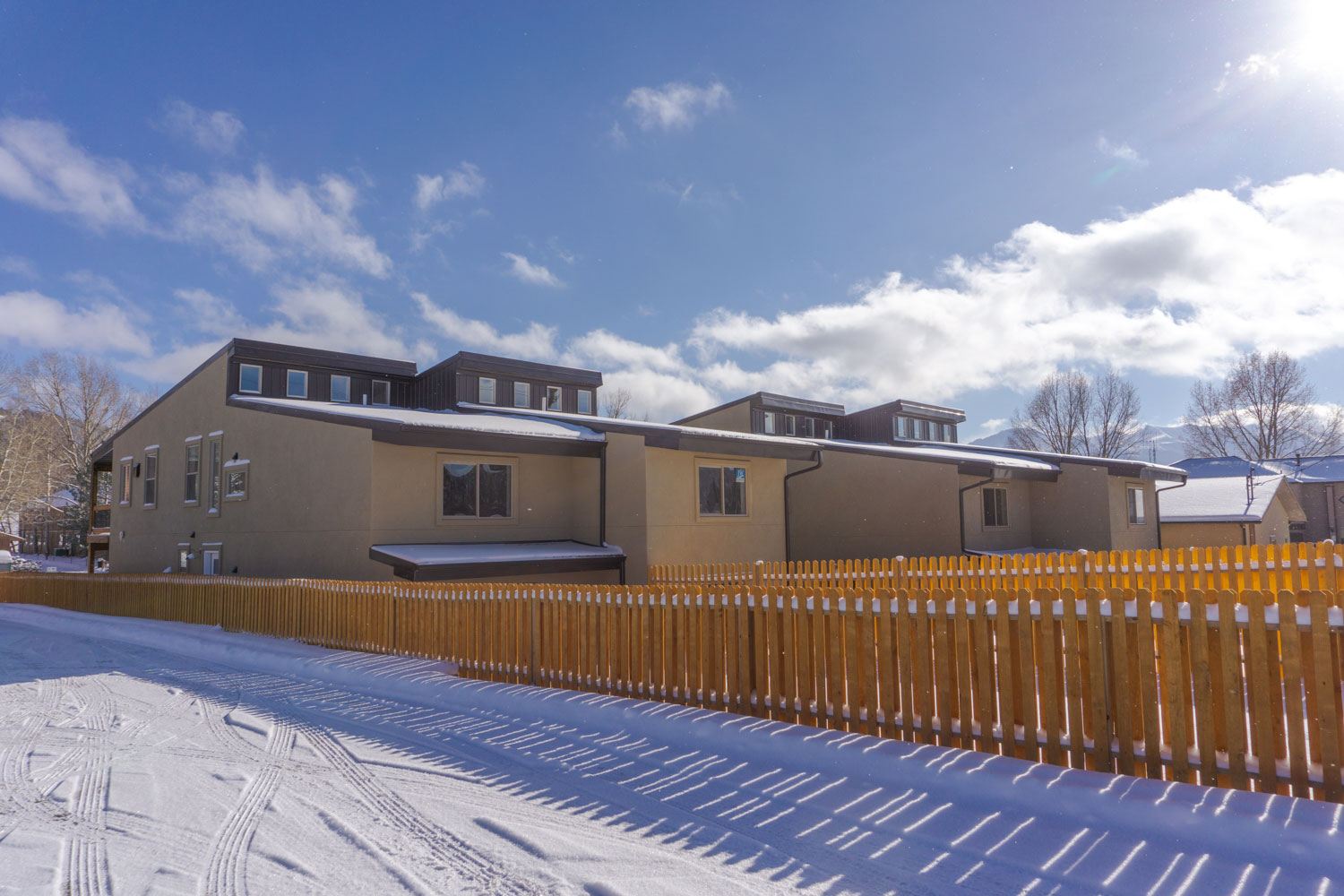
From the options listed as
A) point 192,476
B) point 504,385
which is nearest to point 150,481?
point 192,476

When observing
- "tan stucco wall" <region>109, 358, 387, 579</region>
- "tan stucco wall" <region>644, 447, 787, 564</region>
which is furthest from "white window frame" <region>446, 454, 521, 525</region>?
"tan stucco wall" <region>644, 447, 787, 564</region>

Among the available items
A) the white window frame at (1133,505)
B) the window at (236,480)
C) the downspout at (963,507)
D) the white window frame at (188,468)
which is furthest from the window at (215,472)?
the white window frame at (1133,505)

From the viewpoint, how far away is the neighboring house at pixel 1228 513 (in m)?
29.6

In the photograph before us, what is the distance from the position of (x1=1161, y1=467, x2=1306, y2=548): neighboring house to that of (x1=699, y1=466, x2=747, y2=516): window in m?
19.4

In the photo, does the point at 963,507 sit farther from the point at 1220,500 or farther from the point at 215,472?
the point at 215,472

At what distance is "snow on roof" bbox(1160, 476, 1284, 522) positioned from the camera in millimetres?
29609

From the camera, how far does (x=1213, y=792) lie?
14.4 ft

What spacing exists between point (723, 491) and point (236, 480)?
12.0 meters

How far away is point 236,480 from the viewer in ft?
63.2

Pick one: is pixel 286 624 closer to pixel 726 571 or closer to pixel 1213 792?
pixel 726 571

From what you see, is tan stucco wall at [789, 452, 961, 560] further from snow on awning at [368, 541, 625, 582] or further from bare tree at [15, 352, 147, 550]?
bare tree at [15, 352, 147, 550]

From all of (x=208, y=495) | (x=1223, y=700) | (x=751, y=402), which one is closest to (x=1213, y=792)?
(x=1223, y=700)

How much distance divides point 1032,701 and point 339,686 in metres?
7.71

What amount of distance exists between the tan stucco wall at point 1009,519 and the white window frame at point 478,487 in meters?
13.2
